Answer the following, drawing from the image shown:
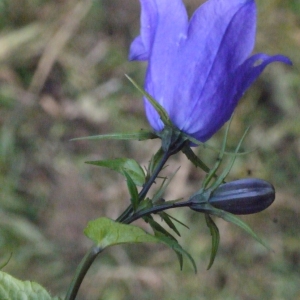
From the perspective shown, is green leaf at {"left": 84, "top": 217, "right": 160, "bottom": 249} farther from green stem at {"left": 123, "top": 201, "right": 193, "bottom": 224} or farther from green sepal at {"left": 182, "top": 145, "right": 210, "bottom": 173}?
green sepal at {"left": 182, "top": 145, "right": 210, "bottom": 173}

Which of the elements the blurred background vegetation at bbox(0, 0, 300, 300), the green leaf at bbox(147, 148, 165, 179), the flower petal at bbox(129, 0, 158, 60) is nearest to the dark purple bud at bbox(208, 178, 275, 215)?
the green leaf at bbox(147, 148, 165, 179)

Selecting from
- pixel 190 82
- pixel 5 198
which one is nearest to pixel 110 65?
pixel 5 198

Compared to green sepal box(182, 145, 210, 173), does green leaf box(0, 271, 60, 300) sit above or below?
below

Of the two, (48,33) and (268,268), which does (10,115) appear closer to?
(48,33)

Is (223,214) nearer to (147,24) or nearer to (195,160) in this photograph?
(195,160)

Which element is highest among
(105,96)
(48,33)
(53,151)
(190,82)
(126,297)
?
(190,82)

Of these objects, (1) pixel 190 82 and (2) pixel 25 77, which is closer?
(1) pixel 190 82
